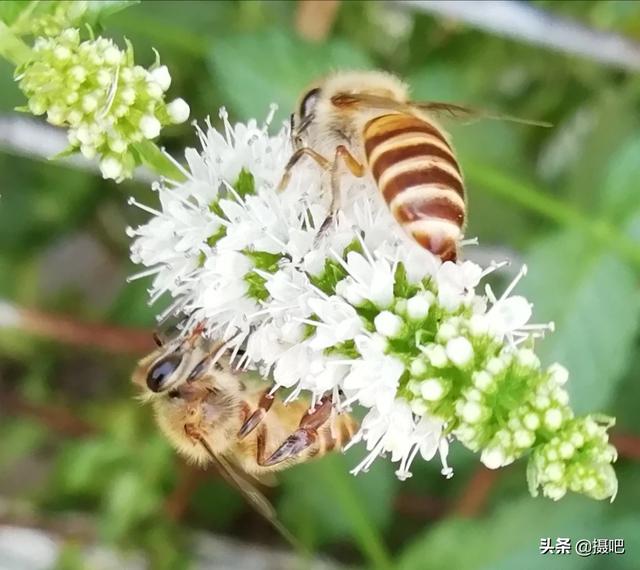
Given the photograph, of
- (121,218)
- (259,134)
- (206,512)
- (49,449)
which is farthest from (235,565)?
(259,134)

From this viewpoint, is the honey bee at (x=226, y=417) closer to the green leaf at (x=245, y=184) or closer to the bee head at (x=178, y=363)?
the bee head at (x=178, y=363)

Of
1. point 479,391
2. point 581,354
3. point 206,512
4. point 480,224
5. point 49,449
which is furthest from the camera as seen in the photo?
point 49,449

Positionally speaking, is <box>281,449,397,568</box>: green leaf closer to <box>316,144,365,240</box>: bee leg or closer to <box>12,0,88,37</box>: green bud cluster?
<box>316,144,365,240</box>: bee leg

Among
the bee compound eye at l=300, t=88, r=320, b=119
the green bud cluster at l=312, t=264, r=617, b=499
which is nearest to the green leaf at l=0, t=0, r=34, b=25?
the bee compound eye at l=300, t=88, r=320, b=119

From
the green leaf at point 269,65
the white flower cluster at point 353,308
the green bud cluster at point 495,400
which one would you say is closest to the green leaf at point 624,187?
the green leaf at point 269,65

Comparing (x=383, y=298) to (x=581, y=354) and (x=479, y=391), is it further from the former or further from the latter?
(x=581, y=354)

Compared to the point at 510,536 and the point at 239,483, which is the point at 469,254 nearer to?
the point at 510,536

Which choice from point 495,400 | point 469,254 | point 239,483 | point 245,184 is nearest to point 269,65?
point 469,254

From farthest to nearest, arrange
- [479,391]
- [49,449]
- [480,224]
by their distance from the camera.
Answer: [49,449], [480,224], [479,391]
